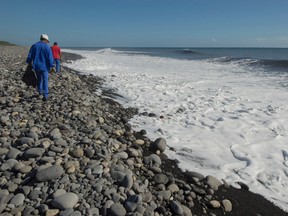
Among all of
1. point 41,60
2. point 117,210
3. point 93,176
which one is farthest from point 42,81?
Result: point 117,210

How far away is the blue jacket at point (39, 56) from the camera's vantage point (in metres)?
6.95

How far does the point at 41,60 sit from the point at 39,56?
102 mm

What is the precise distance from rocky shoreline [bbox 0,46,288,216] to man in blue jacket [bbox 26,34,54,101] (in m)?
1.30

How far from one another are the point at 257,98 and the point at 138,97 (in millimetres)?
4013

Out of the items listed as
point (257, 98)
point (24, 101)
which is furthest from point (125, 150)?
point (257, 98)

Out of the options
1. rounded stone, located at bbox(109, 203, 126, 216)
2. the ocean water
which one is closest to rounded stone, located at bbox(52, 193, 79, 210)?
rounded stone, located at bbox(109, 203, 126, 216)

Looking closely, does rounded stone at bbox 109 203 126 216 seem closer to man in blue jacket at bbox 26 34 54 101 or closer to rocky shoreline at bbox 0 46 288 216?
rocky shoreline at bbox 0 46 288 216

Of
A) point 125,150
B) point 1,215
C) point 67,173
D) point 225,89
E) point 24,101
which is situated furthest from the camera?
point 225,89

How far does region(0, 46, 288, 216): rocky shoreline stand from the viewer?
3393 millimetres

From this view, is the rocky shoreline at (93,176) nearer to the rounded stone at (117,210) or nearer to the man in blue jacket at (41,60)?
the rounded stone at (117,210)

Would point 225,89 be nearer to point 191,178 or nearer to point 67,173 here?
point 191,178

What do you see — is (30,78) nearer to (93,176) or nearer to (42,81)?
(42,81)

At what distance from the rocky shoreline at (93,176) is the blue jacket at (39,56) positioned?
1.39 metres

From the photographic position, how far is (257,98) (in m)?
9.99
